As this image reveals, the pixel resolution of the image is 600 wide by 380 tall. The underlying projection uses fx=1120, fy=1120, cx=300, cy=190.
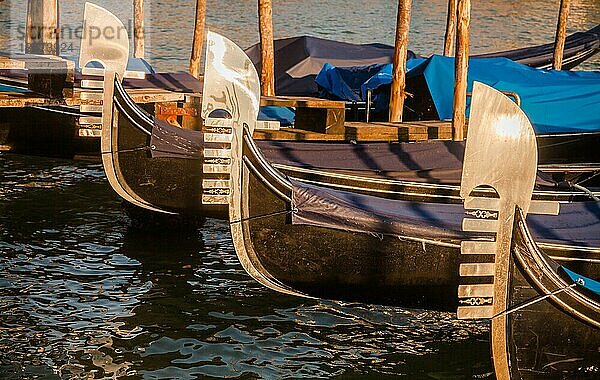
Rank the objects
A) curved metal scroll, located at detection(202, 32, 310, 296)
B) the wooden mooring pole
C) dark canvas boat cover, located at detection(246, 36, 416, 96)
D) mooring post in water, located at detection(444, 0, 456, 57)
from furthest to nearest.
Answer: the wooden mooring pole < dark canvas boat cover, located at detection(246, 36, 416, 96) < mooring post in water, located at detection(444, 0, 456, 57) < curved metal scroll, located at detection(202, 32, 310, 296)

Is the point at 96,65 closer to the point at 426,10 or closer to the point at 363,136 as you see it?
the point at 363,136

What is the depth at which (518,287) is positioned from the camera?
16.7 feet

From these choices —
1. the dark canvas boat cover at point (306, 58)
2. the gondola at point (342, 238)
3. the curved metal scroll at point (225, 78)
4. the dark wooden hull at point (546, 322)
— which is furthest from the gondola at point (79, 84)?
the dark wooden hull at point (546, 322)

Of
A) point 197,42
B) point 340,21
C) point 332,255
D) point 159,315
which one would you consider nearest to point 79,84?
point 197,42

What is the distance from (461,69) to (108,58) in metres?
2.91

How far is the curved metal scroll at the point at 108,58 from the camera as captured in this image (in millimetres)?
8562

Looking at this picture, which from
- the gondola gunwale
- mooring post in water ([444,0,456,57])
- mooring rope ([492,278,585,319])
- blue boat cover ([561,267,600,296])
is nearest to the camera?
the gondola gunwale

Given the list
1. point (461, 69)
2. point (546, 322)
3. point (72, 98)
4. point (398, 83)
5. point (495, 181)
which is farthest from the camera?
point (398, 83)

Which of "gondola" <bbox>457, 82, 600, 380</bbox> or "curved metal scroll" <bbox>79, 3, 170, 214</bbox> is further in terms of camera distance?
"curved metal scroll" <bbox>79, 3, 170, 214</bbox>

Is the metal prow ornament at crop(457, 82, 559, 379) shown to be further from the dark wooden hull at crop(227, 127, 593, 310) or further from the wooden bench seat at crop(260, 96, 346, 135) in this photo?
the wooden bench seat at crop(260, 96, 346, 135)

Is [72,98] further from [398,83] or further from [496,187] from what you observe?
[496,187]

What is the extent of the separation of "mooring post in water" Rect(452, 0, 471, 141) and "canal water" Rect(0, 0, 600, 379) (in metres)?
2.18

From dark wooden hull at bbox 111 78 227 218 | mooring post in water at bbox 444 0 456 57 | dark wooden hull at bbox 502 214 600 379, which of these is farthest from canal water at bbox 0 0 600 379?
mooring post in water at bbox 444 0 456 57

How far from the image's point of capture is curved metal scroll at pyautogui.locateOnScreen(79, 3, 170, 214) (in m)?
8.56
